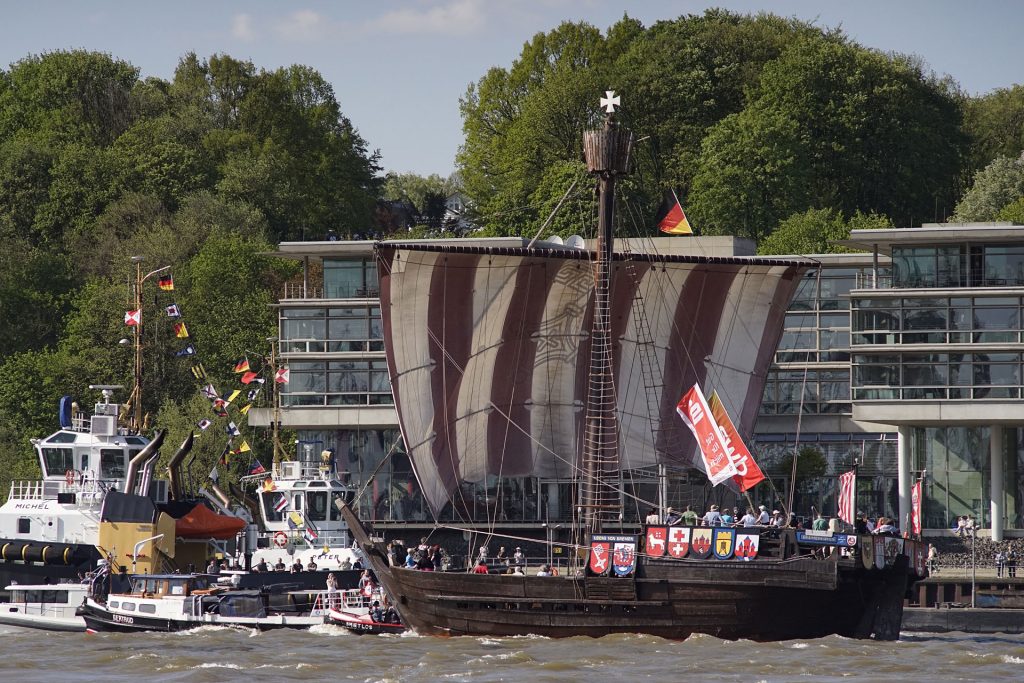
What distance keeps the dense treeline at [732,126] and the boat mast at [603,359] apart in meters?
39.6

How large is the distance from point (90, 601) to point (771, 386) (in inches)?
1393

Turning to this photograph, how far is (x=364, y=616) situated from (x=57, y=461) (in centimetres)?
1445

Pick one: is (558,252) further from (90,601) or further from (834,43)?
(834,43)

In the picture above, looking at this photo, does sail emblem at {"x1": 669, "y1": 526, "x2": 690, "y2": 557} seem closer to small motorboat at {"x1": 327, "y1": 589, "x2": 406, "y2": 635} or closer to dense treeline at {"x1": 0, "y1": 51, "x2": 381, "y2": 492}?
small motorboat at {"x1": 327, "y1": 589, "x2": 406, "y2": 635}

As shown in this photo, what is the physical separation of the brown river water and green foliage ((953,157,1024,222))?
52.8 metres

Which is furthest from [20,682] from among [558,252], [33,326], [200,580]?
[33,326]

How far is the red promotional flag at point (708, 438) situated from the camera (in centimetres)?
5597

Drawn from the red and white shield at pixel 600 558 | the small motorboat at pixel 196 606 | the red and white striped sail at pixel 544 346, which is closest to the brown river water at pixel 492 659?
the small motorboat at pixel 196 606

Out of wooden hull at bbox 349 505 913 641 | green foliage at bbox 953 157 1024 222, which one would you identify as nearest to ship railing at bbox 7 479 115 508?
wooden hull at bbox 349 505 913 641

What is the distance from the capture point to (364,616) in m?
59.6

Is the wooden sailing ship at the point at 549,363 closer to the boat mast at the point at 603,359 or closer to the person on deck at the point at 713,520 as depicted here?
the boat mast at the point at 603,359

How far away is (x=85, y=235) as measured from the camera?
4631 inches

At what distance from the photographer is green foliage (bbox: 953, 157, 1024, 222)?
353ft

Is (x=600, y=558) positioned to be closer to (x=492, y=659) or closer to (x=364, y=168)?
(x=492, y=659)
